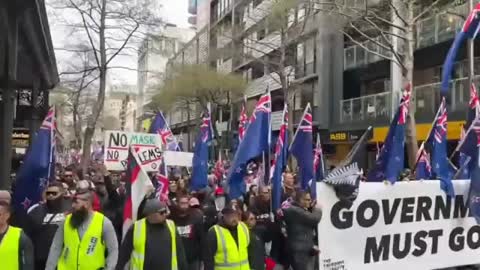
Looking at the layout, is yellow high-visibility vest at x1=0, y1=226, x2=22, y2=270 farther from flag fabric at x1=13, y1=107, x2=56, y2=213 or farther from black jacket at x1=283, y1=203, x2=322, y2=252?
black jacket at x1=283, y1=203, x2=322, y2=252

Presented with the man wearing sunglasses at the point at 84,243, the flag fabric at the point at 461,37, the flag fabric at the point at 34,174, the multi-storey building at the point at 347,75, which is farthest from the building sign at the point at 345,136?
the man wearing sunglasses at the point at 84,243

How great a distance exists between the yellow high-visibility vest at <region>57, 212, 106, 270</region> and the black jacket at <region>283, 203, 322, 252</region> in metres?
2.73

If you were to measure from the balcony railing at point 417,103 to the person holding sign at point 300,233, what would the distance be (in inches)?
673

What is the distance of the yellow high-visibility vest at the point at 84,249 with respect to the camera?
5.52m

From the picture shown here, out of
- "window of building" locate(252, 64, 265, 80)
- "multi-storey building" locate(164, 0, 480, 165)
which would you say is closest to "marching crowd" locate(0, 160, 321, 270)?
"multi-storey building" locate(164, 0, 480, 165)

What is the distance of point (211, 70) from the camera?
4484 centimetres

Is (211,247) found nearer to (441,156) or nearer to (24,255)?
(24,255)

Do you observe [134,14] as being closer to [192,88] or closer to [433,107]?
[433,107]

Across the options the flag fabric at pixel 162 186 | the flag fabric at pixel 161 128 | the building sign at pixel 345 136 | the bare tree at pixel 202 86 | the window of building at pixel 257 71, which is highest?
the window of building at pixel 257 71

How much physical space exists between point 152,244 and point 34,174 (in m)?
2.40

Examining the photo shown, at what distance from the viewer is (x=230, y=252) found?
6.29m

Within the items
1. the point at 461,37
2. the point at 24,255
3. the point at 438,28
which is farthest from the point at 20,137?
the point at 438,28

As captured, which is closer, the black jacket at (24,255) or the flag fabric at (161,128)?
the black jacket at (24,255)

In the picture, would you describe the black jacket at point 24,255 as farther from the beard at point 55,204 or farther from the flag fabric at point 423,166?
the flag fabric at point 423,166
